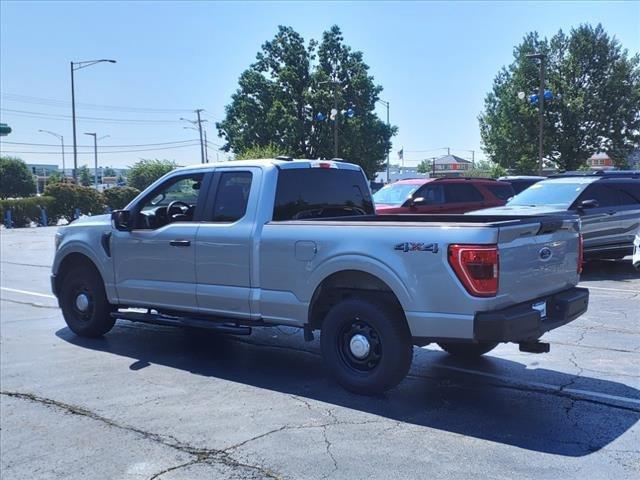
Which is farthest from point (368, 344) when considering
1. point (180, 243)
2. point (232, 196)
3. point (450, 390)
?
point (180, 243)

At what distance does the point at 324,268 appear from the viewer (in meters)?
5.34

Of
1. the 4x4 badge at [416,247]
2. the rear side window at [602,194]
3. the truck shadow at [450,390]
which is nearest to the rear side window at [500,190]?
the rear side window at [602,194]

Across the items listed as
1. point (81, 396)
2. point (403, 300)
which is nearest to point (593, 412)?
point (403, 300)

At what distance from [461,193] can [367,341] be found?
1107 cm

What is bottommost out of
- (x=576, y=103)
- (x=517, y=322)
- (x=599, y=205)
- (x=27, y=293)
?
(x=27, y=293)

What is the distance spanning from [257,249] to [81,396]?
2.02 meters

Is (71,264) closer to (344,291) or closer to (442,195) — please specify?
(344,291)

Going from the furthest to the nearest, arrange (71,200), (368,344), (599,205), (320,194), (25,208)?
(71,200) → (25,208) → (599,205) → (320,194) → (368,344)

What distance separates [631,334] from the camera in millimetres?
7176

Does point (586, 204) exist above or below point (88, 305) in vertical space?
above

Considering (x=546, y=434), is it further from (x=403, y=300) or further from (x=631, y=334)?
(x=631, y=334)

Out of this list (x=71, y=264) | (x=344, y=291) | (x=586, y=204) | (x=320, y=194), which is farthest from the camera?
(x=586, y=204)

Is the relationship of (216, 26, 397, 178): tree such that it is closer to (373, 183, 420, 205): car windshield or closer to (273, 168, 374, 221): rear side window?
(373, 183, 420, 205): car windshield

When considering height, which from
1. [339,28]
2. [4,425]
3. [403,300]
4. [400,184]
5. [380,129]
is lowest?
[4,425]
